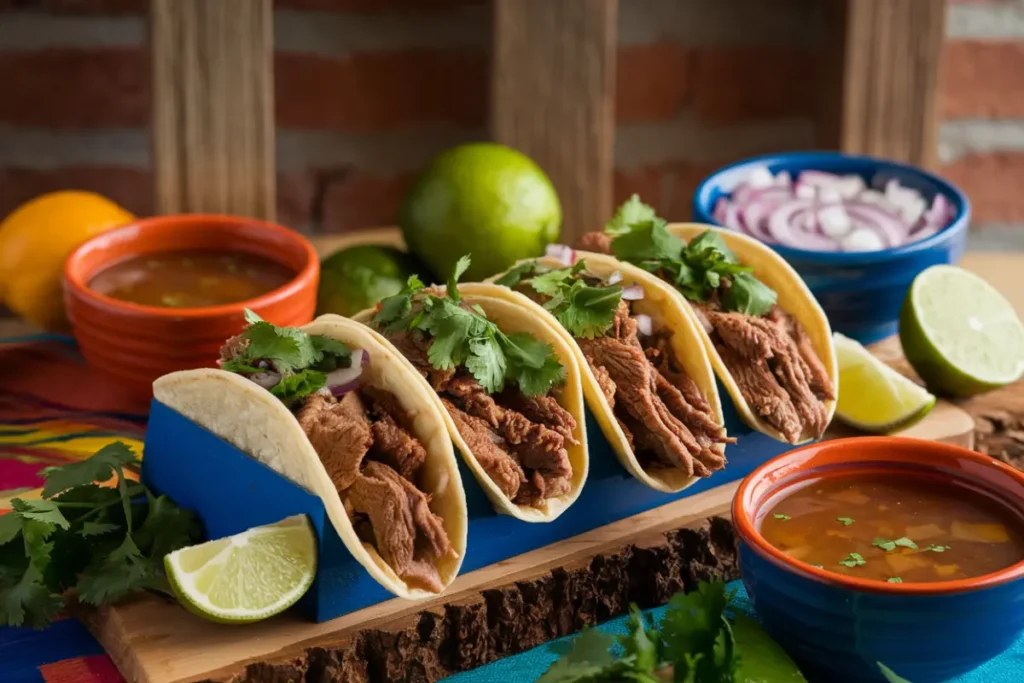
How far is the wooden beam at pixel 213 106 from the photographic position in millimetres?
3436

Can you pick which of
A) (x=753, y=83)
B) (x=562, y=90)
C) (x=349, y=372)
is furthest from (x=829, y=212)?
(x=349, y=372)

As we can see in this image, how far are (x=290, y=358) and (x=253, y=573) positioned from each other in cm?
35

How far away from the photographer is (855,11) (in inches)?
154

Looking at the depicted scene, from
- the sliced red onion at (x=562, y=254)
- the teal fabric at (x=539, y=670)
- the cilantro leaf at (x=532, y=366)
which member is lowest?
the teal fabric at (x=539, y=670)

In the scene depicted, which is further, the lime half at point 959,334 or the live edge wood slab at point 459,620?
the lime half at point 959,334

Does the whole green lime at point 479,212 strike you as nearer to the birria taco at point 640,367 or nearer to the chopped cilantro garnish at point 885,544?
the birria taco at point 640,367

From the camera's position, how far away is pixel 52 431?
2953mm

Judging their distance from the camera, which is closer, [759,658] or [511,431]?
[759,658]

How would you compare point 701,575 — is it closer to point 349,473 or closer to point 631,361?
point 631,361

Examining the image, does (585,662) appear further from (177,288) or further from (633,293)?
(177,288)

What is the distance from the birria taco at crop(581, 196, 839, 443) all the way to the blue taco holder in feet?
0.27

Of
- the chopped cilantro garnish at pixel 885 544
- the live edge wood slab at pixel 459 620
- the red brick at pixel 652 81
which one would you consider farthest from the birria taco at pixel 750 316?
the red brick at pixel 652 81

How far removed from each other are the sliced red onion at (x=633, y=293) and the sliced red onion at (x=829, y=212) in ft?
2.63

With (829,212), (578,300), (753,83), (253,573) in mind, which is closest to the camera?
(253,573)
